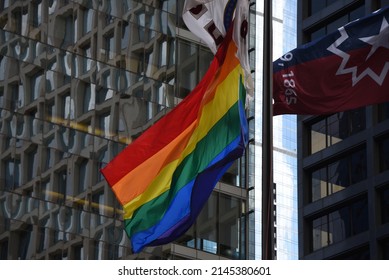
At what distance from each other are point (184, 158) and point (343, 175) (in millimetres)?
46056

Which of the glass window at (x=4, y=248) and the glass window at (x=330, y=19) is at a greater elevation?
the glass window at (x=330, y=19)

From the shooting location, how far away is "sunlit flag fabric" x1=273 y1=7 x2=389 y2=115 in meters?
25.4

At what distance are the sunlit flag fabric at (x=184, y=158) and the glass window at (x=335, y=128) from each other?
4563 centimetres

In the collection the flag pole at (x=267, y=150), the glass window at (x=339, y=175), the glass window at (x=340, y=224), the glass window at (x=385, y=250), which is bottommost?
the flag pole at (x=267, y=150)

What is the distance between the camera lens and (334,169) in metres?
69.6

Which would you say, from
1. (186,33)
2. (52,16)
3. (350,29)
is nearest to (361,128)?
(186,33)

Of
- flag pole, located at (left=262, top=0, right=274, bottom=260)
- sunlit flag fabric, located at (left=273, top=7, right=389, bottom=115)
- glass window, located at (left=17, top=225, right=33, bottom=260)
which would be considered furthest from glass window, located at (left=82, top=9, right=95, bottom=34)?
flag pole, located at (left=262, top=0, right=274, bottom=260)

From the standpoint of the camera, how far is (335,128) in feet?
232

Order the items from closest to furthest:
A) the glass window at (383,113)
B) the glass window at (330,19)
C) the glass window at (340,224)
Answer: the glass window at (340,224), the glass window at (383,113), the glass window at (330,19)

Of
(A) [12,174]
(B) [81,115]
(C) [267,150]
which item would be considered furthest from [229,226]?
(C) [267,150]

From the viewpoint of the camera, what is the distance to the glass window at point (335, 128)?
69.5 metres

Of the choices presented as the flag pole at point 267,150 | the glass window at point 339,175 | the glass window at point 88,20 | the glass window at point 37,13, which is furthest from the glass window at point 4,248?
the flag pole at point 267,150

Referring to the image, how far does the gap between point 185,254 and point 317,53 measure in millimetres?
30061

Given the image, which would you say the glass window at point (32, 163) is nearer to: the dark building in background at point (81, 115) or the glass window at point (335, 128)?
the dark building in background at point (81, 115)
